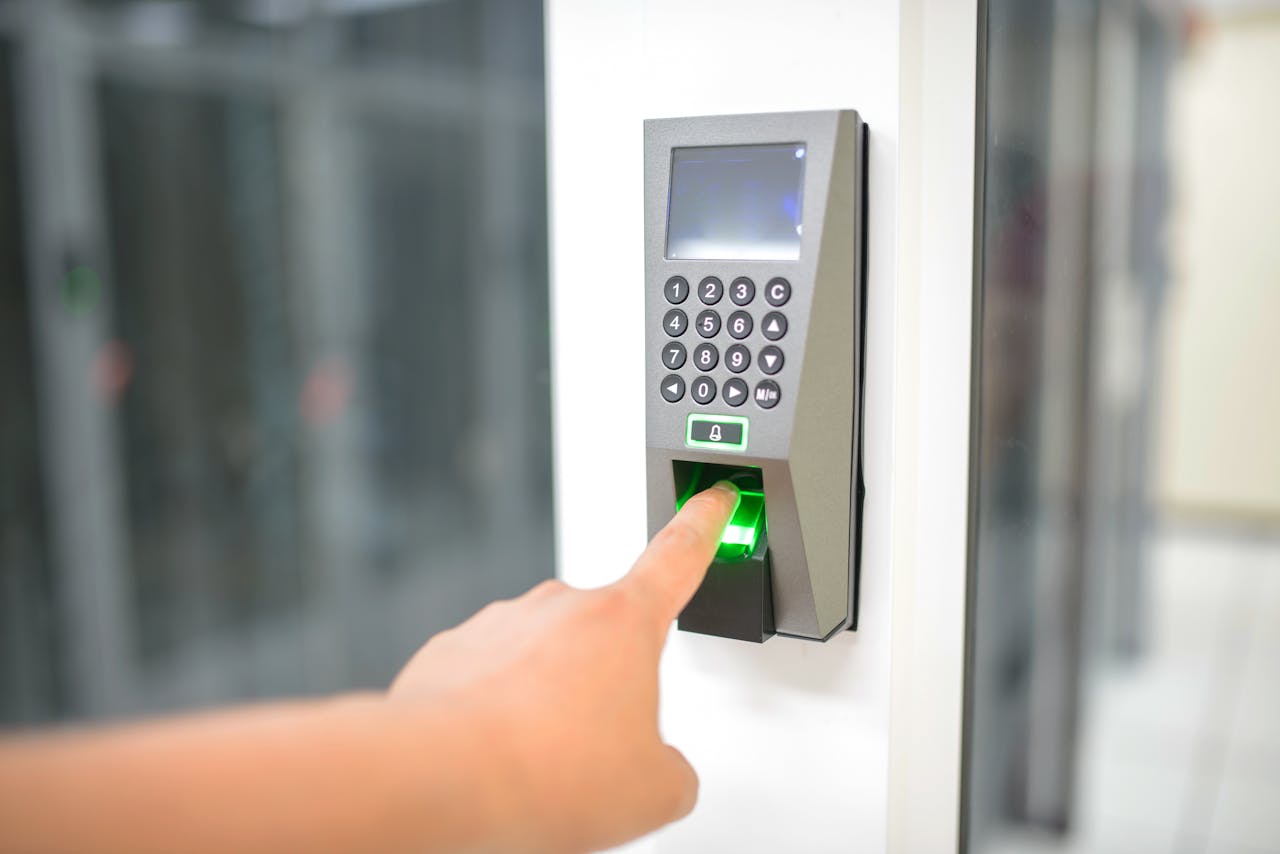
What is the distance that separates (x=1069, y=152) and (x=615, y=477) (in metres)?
0.35

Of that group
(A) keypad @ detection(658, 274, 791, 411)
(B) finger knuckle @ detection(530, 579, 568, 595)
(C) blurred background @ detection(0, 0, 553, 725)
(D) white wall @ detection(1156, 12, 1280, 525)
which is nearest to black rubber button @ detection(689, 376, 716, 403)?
(A) keypad @ detection(658, 274, 791, 411)

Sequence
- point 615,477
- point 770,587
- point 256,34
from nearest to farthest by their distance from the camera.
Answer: point 770,587
point 615,477
point 256,34

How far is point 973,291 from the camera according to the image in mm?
524

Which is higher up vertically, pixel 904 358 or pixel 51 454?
pixel 904 358

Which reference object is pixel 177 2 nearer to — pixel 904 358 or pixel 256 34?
pixel 256 34

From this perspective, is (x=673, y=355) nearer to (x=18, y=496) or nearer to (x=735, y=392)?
(x=735, y=392)

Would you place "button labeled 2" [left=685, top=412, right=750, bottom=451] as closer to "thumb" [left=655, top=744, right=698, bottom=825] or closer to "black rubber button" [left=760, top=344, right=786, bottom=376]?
"black rubber button" [left=760, top=344, right=786, bottom=376]

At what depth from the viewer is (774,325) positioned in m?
0.48

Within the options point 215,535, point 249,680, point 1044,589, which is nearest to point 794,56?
point 1044,589

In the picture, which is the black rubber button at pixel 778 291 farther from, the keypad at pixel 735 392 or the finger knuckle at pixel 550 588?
the finger knuckle at pixel 550 588

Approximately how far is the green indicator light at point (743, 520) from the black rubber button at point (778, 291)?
95 mm

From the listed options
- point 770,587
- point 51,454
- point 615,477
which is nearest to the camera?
point 770,587

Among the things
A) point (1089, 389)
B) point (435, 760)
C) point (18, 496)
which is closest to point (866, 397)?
point (435, 760)

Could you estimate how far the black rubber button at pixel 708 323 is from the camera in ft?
1.63
